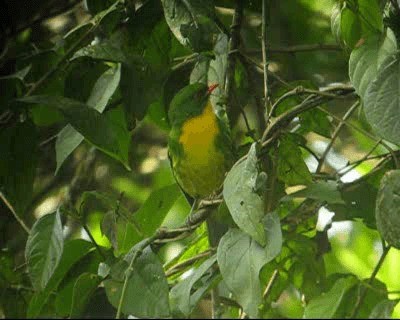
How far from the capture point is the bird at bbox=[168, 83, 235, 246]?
1204mm

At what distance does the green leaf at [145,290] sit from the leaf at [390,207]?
235 millimetres

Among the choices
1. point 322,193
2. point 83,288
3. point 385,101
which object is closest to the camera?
point 385,101

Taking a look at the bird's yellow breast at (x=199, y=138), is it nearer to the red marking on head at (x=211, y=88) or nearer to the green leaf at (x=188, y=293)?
the red marking on head at (x=211, y=88)

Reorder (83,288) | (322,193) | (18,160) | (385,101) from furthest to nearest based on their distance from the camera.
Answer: (18,160) → (83,288) → (322,193) → (385,101)

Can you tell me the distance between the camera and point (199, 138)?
1266 millimetres

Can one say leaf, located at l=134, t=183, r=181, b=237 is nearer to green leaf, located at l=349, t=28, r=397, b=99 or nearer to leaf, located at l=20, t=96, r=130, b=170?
leaf, located at l=20, t=96, r=130, b=170

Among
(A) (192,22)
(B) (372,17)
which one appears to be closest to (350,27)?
(B) (372,17)

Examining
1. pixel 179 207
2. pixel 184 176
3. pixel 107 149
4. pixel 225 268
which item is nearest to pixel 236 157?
pixel 184 176

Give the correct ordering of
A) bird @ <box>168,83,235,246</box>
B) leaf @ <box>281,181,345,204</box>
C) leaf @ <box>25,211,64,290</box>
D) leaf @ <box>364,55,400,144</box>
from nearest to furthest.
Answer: leaf @ <box>364,55,400,144</box>
leaf @ <box>281,181,345,204</box>
leaf @ <box>25,211,64,290</box>
bird @ <box>168,83,235,246</box>

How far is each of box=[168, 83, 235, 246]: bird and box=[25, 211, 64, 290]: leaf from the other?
0.66 feet

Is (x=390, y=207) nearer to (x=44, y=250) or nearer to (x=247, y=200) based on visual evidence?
(x=247, y=200)

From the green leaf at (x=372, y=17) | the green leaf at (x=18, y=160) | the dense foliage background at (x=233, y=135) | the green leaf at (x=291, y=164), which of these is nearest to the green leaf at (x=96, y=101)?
the dense foliage background at (x=233, y=135)

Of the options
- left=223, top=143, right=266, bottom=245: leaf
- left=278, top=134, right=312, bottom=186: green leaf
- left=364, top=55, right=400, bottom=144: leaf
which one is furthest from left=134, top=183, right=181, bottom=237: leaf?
left=364, top=55, right=400, bottom=144: leaf

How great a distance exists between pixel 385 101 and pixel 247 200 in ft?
0.50
